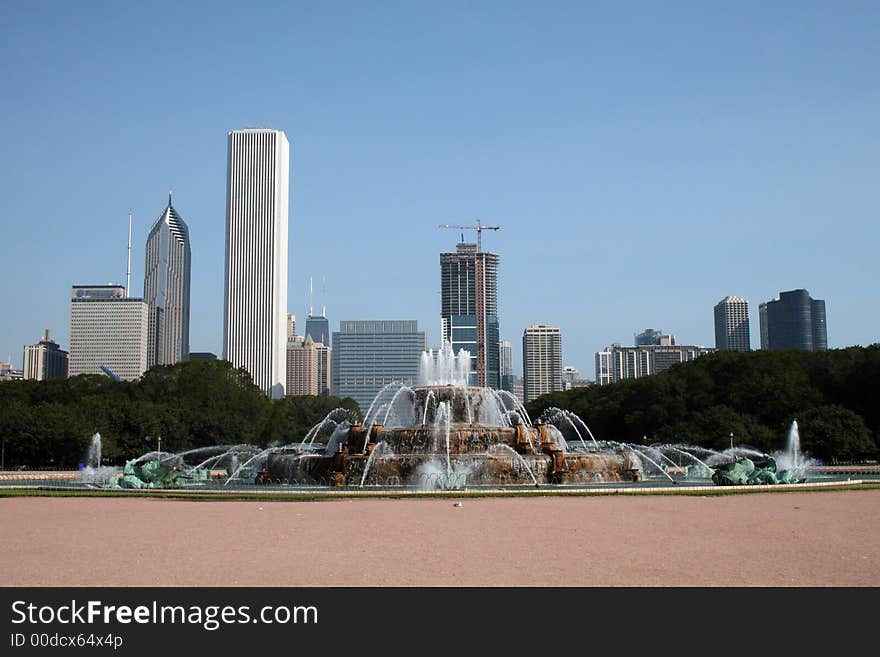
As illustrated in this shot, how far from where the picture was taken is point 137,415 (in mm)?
73688

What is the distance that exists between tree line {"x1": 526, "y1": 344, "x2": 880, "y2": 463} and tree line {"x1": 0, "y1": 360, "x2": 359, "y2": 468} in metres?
37.8

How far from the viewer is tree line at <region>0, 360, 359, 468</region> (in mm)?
67875

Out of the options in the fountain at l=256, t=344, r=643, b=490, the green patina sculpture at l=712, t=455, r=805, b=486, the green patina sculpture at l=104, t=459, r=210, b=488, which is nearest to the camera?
the green patina sculpture at l=712, t=455, r=805, b=486

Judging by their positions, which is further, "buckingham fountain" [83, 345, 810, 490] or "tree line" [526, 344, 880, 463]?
"tree line" [526, 344, 880, 463]

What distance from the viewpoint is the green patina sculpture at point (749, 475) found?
35.2 m

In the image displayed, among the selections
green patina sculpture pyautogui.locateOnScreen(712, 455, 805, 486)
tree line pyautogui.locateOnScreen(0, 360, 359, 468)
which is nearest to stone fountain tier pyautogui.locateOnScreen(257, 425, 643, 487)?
green patina sculpture pyautogui.locateOnScreen(712, 455, 805, 486)

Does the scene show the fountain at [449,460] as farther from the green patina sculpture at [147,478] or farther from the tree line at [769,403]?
the tree line at [769,403]

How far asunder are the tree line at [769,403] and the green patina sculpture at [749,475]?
3160 centimetres

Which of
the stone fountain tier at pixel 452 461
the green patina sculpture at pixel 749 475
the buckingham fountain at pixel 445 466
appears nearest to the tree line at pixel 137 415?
the buckingham fountain at pixel 445 466

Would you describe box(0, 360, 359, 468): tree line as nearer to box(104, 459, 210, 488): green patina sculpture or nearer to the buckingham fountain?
the buckingham fountain

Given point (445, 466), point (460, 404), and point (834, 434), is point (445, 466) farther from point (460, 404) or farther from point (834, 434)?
point (834, 434)

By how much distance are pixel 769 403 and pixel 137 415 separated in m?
52.3
